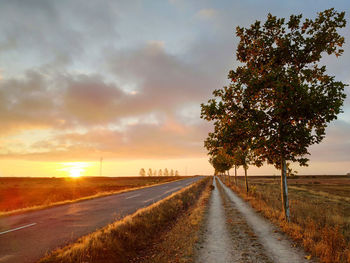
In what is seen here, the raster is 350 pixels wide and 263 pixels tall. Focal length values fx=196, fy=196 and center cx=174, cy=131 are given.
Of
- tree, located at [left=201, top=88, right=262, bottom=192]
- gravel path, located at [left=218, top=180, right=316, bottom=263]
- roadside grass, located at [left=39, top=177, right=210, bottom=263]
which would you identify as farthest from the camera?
tree, located at [left=201, top=88, right=262, bottom=192]

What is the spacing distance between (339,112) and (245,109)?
4015 mm

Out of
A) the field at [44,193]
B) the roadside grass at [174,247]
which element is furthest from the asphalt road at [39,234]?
the field at [44,193]

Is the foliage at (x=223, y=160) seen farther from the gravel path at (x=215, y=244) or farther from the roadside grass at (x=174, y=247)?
the roadside grass at (x=174, y=247)

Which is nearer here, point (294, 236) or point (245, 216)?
point (294, 236)

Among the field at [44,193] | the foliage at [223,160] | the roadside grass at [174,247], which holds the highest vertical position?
the foliage at [223,160]

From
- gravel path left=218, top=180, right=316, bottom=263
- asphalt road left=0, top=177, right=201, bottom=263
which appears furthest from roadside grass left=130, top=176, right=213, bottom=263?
asphalt road left=0, top=177, right=201, bottom=263

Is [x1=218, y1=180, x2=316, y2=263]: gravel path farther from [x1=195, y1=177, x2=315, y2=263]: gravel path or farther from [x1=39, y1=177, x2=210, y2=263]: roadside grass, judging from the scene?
[x1=39, y1=177, x2=210, y2=263]: roadside grass

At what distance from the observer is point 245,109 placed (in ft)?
35.2

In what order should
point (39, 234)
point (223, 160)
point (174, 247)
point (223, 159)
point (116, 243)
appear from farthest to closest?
point (223, 160) < point (223, 159) < point (39, 234) < point (174, 247) < point (116, 243)

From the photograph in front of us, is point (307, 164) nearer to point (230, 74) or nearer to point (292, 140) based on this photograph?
point (292, 140)

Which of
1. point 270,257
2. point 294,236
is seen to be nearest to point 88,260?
point 270,257

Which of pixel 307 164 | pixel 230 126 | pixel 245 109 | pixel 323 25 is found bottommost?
pixel 307 164

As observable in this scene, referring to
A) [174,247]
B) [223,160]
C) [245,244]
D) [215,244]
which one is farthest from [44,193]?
[245,244]

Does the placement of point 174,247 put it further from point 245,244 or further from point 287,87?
point 287,87
